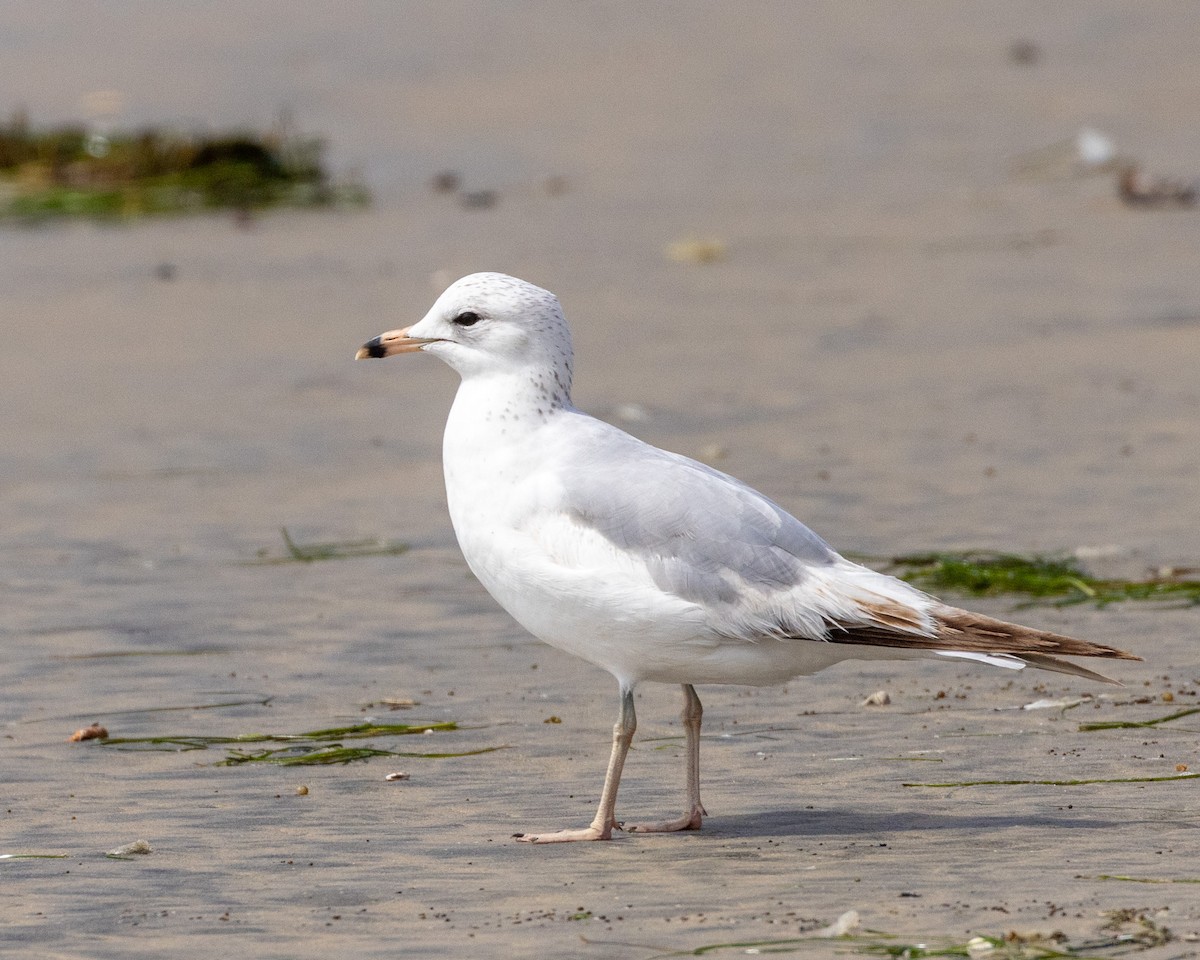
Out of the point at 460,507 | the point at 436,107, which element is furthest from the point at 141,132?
the point at 460,507

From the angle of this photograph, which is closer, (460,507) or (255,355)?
(460,507)

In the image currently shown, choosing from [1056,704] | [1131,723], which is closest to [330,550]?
[1056,704]

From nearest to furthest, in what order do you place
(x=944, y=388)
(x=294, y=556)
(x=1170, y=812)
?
(x=1170, y=812) → (x=294, y=556) → (x=944, y=388)

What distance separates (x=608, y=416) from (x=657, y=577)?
18.5 ft

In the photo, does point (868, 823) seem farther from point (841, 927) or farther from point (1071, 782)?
point (841, 927)

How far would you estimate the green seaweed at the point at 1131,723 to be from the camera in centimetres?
604

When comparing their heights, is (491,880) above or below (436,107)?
below

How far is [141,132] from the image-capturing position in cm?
1791

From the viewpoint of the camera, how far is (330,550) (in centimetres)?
879

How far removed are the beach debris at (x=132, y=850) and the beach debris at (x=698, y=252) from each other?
9801 mm

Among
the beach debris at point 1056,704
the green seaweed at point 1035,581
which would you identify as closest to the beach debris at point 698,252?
the green seaweed at point 1035,581

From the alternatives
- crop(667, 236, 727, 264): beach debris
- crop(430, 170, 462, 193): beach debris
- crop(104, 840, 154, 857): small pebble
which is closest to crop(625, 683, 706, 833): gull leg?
crop(104, 840, 154, 857): small pebble

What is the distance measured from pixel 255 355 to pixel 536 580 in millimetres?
7546

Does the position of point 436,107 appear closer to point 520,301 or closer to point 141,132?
point 141,132
